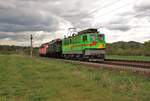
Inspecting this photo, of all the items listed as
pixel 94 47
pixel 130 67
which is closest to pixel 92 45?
pixel 94 47

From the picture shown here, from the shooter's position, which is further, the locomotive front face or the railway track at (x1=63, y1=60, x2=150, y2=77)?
the locomotive front face

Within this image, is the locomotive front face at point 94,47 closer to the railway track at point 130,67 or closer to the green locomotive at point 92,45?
the green locomotive at point 92,45

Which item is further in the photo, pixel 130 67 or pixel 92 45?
pixel 92 45

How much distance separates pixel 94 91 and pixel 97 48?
2124 cm

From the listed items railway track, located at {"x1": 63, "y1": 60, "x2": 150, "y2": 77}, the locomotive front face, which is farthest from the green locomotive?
railway track, located at {"x1": 63, "y1": 60, "x2": 150, "y2": 77}

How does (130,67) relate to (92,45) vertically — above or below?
below

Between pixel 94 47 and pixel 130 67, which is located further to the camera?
pixel 94 47

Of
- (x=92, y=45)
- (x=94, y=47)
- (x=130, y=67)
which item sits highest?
(x=92, y=45)

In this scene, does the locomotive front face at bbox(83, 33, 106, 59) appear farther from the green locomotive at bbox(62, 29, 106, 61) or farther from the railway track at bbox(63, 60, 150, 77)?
the railway track at bbox(63, 60, 150, 77)

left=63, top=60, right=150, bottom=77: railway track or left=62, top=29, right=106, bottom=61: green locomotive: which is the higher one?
left=62, top=29, right=106, bottom=61: green locomotive

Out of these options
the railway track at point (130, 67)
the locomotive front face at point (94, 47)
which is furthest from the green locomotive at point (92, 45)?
the railway track at point (130, 67)

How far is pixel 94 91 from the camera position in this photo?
11.9 metres

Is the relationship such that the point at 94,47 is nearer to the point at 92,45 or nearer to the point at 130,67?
the point at 92,45

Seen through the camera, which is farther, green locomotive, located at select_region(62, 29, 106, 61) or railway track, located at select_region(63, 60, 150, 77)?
green locomotive, located at select_region(62, 29, 106, 61)
